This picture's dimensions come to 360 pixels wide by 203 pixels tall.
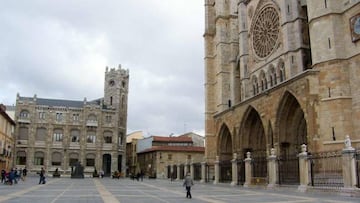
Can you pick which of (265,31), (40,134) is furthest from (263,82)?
(40,134)

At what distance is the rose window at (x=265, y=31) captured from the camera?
33062 millimetres

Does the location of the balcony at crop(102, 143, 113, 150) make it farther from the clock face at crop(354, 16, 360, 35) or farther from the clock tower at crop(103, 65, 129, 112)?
the clock face at crop(354, 16, 360, 35)

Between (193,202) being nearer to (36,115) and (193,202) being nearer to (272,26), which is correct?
(272,26)

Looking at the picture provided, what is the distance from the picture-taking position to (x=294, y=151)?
26672 mm

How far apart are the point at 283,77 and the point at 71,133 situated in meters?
45.6

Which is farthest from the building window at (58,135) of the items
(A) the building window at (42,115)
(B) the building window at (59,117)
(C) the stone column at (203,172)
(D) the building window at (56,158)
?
(C) the stone column at (203,172)

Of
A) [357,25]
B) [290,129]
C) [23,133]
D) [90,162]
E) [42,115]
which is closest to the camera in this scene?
[357,25]

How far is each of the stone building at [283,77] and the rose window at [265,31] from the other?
0.09m

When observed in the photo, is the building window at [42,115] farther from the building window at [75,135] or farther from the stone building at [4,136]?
the stone building at [4,136]

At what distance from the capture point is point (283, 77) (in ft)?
101

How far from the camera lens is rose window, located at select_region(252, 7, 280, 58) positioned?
3306 cm

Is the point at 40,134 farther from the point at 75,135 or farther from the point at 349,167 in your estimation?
the point at 349,167

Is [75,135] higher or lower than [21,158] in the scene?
higher

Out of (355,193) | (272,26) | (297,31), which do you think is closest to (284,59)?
(297,31)
